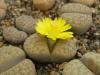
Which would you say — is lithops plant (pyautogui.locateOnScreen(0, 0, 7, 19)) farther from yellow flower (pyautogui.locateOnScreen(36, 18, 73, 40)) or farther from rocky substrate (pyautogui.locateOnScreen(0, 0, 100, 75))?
yellow flower (pyautogui.locateOnScreen(36, 18, 73, 40))

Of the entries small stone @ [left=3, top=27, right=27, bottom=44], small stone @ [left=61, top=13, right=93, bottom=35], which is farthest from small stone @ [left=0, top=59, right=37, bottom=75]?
small stone @ [left=61, top=13, right=93, bottom=35]

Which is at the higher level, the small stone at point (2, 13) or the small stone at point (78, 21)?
the small stone at point (2, 13)

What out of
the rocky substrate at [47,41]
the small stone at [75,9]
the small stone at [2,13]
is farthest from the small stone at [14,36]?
the small stone at [75,9]

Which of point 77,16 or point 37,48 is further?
point 77,16

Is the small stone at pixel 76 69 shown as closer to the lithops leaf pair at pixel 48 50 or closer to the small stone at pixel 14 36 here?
the lithops leaf pair at pixel 48 50

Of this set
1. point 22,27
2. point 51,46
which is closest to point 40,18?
point 22,27

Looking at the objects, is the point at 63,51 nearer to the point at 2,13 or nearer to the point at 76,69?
the point at 76,69

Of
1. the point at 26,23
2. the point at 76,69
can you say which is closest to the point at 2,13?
the point at 26,23
